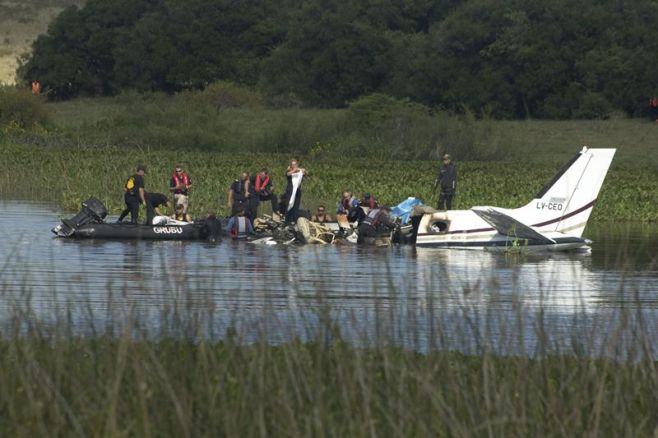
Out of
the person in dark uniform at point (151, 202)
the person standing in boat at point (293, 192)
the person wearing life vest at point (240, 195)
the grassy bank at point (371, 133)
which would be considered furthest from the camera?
the grassy bank at point (371, 133)

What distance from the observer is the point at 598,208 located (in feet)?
149

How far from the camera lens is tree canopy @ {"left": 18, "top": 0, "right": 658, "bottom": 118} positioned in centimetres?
9025

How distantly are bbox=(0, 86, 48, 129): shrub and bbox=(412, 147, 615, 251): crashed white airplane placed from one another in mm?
56283

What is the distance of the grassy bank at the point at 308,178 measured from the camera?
45219mm

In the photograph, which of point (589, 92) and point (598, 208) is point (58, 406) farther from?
point (589, 92)

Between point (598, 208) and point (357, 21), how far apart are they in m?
59.2

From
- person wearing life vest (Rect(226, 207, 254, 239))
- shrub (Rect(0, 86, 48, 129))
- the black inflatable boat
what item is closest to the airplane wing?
person wearing life vest (Rect(226, 207, 254, 239))

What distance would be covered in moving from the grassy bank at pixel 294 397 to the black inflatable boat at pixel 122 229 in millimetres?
19039

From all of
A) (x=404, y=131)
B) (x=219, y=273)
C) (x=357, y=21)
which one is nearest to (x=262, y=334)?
(x=219, y=273)

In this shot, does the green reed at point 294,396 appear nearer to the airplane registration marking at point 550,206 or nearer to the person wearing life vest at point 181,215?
the airplane registration marking at point 550,206

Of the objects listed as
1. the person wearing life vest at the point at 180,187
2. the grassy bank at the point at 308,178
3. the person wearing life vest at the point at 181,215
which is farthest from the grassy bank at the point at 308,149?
the person wearing life vest at the point at 181,215

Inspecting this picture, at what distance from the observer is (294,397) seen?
10805mm

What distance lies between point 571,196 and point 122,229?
9.82 meters

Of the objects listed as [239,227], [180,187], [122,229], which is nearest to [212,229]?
[239,227]
